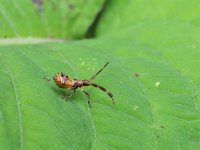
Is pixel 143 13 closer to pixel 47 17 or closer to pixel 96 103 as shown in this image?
pixel 47 17

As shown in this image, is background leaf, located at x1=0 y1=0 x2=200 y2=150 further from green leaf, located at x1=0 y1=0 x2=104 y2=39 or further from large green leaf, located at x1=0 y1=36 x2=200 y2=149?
green leaf, located at x1=0 y1=0 x2=104 y2=39

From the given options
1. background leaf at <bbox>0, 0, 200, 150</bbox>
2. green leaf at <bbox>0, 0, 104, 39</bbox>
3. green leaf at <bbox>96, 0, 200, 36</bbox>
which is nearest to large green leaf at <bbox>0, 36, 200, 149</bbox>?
background leaf at <bbox>0, 0, 200, 150</bbox>

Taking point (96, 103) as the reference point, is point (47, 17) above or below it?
below

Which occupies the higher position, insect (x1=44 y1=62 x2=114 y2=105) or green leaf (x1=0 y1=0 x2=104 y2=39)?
insect (x1=44 y1=62 x2=114 y2=105)

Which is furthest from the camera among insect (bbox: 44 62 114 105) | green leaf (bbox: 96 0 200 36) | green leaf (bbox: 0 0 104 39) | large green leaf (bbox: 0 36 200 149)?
green leaf (bbox: 0 0 104 39)

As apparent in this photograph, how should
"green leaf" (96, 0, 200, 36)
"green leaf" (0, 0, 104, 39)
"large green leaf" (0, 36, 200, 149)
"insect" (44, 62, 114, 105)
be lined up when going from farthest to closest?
"green leaf" (0, 0, 104, 39) → "green leaf" (96, 0, 200, 36) → "insect" (44, 62, 114, 105) → "large green leaf" (0, 36, 200, 149)

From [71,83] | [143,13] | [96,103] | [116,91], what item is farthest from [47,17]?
[96,103]

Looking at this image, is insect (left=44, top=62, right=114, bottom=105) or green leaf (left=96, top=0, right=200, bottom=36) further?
green leaf (left=96, top=0, right=200, bottom=36)

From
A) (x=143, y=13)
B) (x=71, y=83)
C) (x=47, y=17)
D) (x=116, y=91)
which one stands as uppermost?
(x=71, y=83)

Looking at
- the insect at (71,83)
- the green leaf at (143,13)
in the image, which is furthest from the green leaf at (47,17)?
the insect at (71,83)

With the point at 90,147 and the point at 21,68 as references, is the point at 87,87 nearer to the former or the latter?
the point at 21,68
